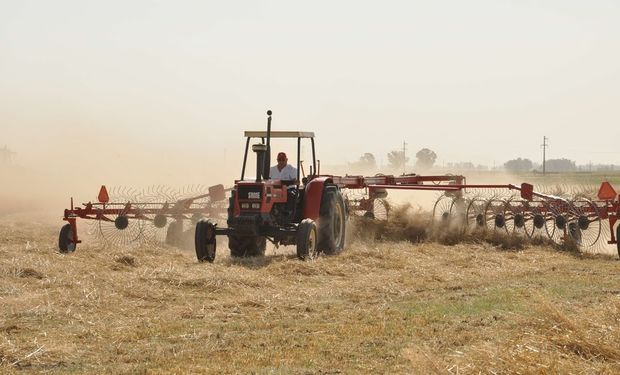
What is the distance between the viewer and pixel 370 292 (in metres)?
11.4

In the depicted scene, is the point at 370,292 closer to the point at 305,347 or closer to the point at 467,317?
the point at 467,317

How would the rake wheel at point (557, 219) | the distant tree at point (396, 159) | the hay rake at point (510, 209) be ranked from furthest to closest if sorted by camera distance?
the distant tree at point (396, 159) < the rake wheel at point (557, 219) < the hay rake at point (510, 209)

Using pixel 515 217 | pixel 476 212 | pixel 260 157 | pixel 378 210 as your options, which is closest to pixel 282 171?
pixel 260 157

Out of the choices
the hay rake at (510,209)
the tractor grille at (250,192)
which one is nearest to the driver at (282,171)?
the hay rake at (510,209)

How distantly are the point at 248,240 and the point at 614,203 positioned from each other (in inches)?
273

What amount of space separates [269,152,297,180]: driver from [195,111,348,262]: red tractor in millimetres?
157

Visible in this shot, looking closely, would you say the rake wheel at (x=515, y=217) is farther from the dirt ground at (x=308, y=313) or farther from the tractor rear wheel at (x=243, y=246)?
the tractor rear wheel at (x=243, y=246)

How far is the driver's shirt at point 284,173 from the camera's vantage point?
15.9 m

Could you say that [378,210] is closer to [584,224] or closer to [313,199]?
[584,224]

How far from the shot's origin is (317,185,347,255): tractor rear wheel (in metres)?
15.6

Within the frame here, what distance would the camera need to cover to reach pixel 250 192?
582 inches

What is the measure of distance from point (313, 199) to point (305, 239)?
134 centimetres

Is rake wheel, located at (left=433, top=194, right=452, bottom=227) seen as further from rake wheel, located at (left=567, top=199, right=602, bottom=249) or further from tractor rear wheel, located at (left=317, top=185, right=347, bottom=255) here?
tractor rear wheel, located at (left=317, top=185, right=347, bottom=255)

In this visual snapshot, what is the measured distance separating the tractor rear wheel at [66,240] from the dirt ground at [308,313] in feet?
1.42
